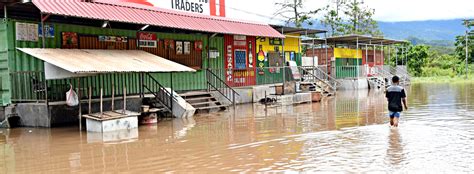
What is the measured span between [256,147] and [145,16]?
→ 868 centimetres

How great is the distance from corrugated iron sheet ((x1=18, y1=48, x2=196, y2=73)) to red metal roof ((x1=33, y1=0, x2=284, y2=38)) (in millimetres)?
1044

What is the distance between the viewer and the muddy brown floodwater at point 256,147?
25.2 feet

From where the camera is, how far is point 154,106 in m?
15.8

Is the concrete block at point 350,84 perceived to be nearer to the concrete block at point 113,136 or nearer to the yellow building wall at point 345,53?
the yellow building wall at point 345,53

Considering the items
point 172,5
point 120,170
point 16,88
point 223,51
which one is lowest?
point 120,170

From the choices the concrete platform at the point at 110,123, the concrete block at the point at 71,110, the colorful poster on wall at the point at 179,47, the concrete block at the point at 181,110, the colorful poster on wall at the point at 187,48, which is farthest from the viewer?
the colorful poster on wall at the point at 187,48

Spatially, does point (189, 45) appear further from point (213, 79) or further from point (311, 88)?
point (311, 88)

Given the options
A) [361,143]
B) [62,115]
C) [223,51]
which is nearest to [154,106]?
[62,115]

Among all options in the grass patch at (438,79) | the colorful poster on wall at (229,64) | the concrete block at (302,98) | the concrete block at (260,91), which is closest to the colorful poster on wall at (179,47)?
the colorful poster on wall at (229,64)

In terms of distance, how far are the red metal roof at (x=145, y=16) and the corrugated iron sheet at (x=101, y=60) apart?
104cm

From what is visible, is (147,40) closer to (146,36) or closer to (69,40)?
(146,36)

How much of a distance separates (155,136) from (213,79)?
9.29 metres

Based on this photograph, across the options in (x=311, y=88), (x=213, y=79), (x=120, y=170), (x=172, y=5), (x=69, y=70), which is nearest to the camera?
(x=120, y=170)

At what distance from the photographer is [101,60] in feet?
44.1
